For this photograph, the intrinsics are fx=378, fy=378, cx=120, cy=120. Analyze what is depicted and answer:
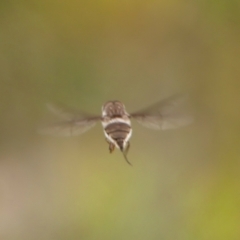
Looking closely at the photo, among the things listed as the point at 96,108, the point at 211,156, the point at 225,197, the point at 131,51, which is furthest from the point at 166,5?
the point at 225,197

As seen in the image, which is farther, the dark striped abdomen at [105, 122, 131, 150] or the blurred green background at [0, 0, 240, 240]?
the blurred green background at [0, 0, 240, 240]

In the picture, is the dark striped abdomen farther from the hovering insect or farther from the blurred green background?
the blurred green background

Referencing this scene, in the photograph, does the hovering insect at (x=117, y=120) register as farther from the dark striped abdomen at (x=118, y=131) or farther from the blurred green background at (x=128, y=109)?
the blurred green background at (x=128, y=109)

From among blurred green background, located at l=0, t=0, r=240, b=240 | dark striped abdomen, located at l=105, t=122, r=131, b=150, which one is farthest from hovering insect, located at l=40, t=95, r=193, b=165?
blurred green background, located at l=0, t=0, r=240, b=240

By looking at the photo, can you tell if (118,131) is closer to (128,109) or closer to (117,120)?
(117,120)

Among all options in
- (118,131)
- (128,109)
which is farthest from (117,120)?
(128,109)

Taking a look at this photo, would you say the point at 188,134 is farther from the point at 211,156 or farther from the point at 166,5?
the point at 166,5

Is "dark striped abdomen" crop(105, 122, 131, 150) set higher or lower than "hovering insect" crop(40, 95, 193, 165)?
lower

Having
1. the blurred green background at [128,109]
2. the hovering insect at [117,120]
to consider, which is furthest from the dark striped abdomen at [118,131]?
the blurred green background at [128,109]
